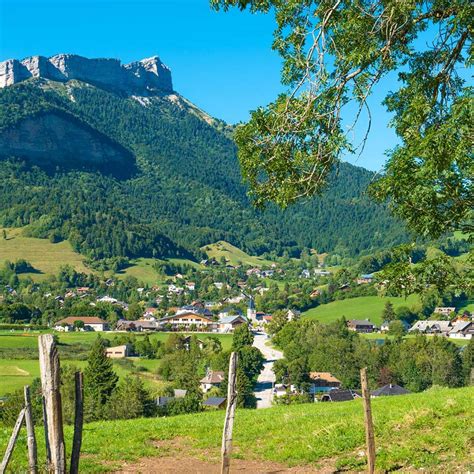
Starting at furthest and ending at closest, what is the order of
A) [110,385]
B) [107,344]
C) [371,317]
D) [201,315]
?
[201,315]
[371,317]
[107,344]
[110,385]

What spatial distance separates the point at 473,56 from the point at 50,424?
8.73 meters

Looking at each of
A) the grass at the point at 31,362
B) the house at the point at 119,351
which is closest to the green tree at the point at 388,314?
the grass at the point at 31,362

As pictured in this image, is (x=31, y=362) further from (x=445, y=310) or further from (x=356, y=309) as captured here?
(x=445, y=310)

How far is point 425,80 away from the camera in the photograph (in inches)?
509

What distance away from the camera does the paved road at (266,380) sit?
61.8 meters

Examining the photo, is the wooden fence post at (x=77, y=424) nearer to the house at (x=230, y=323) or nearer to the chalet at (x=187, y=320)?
the house at (x=230, y=323)

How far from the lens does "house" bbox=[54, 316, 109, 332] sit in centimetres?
12825

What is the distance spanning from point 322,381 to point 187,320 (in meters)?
77.4

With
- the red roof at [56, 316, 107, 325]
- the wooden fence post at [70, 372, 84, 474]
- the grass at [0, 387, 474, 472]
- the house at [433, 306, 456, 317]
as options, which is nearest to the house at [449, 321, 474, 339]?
the house at [433, 306, 456, 317]

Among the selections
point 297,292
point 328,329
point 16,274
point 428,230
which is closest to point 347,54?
point 428,230

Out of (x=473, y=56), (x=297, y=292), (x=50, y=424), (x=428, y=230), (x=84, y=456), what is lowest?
(x=84, y=456)

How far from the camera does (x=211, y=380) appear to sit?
70312 millimetres

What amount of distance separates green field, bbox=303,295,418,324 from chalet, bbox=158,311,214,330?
2088 centimetres

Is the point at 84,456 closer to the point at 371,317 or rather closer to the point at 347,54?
the point at 347,54
